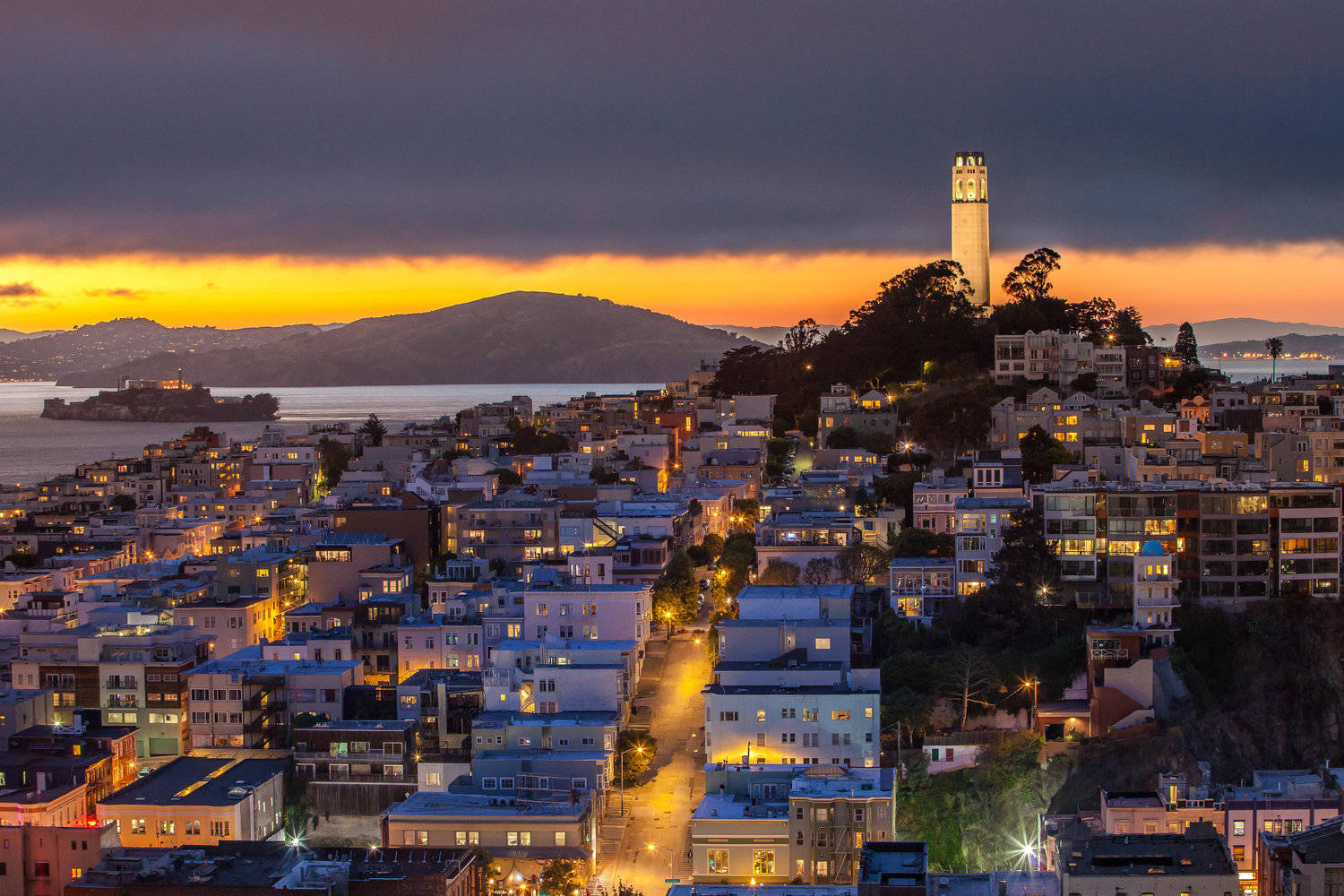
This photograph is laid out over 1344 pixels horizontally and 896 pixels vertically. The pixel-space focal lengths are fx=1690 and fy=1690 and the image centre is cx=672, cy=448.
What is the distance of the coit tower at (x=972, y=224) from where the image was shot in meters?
55.5

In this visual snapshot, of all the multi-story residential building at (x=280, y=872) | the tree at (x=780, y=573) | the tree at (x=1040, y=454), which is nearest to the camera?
the multi-story residential building at (x=280, y=872)

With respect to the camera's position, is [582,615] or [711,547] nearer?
[582,615]

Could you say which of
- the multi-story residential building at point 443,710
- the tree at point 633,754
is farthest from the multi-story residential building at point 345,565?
the tree at point 633,754

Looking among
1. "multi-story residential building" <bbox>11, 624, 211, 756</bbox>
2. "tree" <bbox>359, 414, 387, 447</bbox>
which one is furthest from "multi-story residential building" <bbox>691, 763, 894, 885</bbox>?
"tree" <bbox>359, 414, 387, 447</bbox>

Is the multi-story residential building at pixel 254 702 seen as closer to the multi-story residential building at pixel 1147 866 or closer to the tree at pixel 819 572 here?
the tree at pixel 819 572

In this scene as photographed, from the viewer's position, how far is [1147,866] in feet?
64.1

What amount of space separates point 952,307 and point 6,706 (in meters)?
32.0

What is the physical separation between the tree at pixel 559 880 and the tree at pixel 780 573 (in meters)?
10.9

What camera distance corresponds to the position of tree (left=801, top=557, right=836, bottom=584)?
3228 cm

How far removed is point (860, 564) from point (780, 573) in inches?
64.1

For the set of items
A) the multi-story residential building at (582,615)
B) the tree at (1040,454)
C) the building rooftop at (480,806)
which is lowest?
the building rooftop at (480,806)

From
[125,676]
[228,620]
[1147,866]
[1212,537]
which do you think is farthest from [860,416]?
[1147,866]

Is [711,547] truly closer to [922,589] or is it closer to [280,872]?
[922,589]

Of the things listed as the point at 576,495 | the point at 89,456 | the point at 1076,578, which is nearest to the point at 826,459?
the point at 576,495
